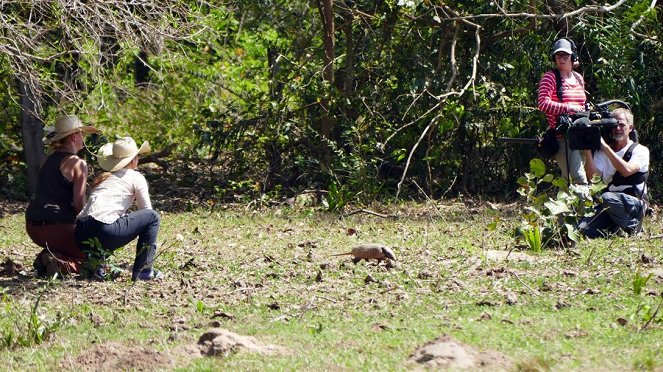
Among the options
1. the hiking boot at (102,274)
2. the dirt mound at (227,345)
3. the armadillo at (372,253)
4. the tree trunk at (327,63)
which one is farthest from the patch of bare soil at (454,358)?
the tree trunk at (327,63)

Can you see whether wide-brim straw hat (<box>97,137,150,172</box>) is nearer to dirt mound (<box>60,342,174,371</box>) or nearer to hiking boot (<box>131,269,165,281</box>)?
hiking boot (<box>131,269,165,281</box>)

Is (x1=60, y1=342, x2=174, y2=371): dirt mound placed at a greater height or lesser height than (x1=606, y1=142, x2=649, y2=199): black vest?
lesser

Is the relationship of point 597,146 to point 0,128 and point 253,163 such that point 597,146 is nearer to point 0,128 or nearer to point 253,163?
point 253,163

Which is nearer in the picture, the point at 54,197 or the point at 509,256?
the point at 54,197

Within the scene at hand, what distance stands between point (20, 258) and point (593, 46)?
7.37 meters

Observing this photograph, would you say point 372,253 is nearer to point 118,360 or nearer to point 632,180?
point 632,180

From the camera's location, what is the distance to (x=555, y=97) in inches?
427

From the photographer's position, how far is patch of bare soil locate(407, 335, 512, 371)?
5562 millimetres

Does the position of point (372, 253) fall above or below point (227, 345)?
below

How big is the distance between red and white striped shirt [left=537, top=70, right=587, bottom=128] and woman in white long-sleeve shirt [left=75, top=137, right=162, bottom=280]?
157 inches

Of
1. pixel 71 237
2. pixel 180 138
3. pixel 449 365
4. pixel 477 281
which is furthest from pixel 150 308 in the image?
pixel 180 138

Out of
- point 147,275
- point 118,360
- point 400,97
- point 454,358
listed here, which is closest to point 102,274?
point 147,275

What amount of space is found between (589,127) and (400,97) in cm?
471

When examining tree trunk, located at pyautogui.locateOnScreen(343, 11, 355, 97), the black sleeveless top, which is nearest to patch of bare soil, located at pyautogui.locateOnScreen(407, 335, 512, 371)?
the black sleeveless top
